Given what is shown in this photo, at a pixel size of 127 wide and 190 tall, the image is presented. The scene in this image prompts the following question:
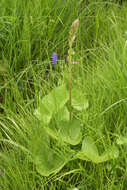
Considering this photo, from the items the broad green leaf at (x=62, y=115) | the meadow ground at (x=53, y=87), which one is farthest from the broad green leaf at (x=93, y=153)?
the broad green leaf at (x=62, y=115)

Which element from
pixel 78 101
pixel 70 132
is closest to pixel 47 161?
pixel 70 132

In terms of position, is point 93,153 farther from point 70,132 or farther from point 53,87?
point 53,87

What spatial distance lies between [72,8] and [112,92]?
100 centimetres

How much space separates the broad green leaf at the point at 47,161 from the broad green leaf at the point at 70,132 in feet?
0.25

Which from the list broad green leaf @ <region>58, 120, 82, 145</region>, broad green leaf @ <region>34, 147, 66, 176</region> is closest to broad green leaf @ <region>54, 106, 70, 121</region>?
broad green leaf @ <region>58, 120, 82, 145</region>

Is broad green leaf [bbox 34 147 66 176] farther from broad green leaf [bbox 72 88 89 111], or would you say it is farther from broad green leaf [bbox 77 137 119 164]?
broad green leaf [bbox 72 88 89 111]

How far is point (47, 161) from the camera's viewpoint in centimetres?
137

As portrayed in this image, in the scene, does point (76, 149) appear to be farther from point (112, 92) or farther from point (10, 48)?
point (10, 48)

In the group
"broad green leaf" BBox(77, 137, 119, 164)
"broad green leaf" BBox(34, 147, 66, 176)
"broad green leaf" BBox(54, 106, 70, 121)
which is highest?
"broad green leaf" BBox(54, 106, 70, 121)

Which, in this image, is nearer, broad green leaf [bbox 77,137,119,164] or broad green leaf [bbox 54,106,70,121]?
broad green leaf [bbox 77,137,119,164]

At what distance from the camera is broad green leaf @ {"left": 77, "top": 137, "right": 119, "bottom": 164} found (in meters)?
1.28

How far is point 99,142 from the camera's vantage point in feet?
4.73

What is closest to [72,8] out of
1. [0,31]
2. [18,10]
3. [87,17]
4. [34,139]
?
[87,17]

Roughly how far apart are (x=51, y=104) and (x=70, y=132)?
0.47 ft
